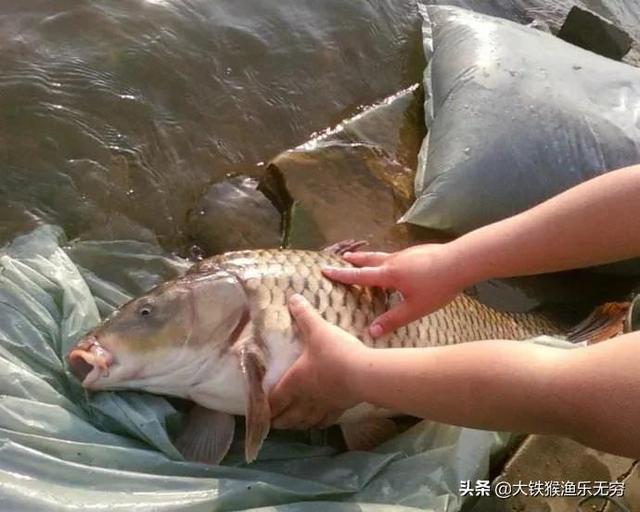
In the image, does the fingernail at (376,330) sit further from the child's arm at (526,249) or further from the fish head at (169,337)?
the fish head at (169,337)

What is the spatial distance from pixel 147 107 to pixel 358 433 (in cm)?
152

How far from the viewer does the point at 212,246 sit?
2562 mm

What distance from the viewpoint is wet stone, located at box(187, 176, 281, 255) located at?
2578 millimetres

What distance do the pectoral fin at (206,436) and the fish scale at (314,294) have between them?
258mm

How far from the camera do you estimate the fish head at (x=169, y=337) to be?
1872mm

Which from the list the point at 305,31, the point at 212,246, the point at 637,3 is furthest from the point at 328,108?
the point at 637,3

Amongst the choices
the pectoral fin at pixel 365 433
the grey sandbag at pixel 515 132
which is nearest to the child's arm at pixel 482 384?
the pectoral fin at pixel 365 433

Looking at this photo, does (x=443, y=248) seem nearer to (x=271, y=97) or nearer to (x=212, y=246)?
(x=212, y=246)

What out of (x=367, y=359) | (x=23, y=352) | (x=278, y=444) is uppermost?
(x=367, y=359)

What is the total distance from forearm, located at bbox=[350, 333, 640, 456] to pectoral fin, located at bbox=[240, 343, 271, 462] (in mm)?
219

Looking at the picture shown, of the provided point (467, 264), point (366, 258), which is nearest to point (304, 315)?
point (366, 258)

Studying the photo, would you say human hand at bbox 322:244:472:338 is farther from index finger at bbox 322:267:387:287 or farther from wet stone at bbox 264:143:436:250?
wet stone at bbox 264:143:436:250

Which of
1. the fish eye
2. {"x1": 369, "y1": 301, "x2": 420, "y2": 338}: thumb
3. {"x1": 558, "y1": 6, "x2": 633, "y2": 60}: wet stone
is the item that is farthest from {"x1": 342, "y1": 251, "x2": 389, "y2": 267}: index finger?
{"x1": 558, "y1": 6, "x2": 633, "y2": 60}: wet stone

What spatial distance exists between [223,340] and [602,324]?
1280mm
